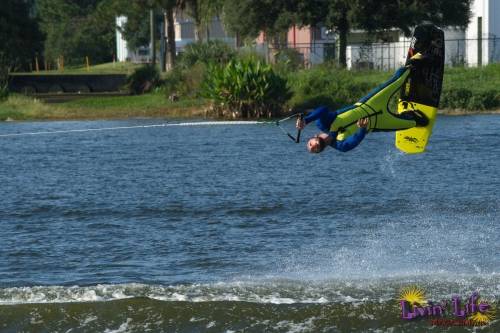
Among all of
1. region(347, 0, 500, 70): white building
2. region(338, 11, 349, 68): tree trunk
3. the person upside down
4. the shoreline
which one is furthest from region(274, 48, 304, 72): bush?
the person upside down

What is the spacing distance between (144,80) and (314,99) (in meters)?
12.9

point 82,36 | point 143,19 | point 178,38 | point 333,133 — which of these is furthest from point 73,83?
point 178,38

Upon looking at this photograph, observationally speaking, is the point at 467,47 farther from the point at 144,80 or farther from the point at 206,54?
the point at 144,80

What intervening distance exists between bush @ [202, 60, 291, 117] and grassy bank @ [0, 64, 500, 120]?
150 cm

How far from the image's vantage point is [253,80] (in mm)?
37062

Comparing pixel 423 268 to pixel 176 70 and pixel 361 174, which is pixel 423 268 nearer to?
pixel 361 174

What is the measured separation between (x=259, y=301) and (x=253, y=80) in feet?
78.4

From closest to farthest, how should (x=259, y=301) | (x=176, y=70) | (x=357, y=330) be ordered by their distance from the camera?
(x=357, y=330), (x=259, y=301), (x=176, y=70)

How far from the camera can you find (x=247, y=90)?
37.2m

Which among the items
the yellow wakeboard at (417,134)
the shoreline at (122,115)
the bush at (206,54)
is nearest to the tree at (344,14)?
the bush at (206,54)

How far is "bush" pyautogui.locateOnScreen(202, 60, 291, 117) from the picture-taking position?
1460 inches

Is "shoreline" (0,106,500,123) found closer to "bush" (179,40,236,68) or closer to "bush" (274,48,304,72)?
"bush" (274,48,304,72)

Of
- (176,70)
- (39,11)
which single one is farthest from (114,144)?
(39,11)

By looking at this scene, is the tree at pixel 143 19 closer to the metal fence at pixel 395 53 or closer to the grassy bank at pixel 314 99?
the metal fence at pixel 395 53
